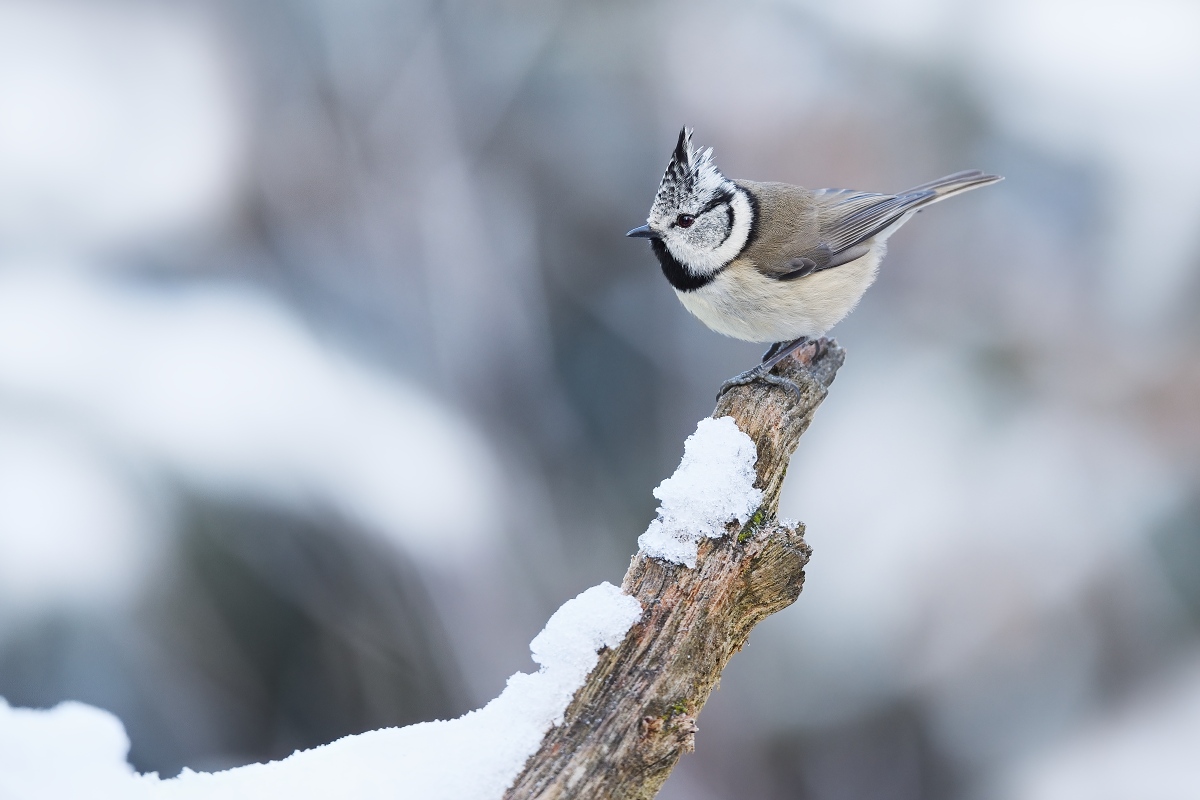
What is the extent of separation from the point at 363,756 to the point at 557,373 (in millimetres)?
4110

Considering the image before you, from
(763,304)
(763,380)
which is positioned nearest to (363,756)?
(763,380)

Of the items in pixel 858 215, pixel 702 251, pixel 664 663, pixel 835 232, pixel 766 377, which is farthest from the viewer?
pixel 858 215

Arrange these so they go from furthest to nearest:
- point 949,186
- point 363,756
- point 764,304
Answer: point 949,186, point 764,304, point 363,756

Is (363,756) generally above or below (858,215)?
below

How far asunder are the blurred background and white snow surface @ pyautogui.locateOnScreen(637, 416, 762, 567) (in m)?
2.71

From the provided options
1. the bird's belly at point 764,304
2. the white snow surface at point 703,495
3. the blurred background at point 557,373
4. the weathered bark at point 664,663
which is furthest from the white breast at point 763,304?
the blurred background at point 557,373

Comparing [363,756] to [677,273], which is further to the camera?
[677,273]

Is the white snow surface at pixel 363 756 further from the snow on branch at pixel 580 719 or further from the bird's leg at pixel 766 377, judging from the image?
the bird's leg at pixel 766 377

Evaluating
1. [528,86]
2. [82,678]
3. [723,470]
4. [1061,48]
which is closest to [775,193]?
[723,470]

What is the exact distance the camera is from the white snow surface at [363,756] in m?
1.95

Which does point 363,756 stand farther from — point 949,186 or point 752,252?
point 949,186

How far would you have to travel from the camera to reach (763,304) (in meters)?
3.84

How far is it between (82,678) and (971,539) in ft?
14.9

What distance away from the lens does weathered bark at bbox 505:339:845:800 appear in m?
2.01
